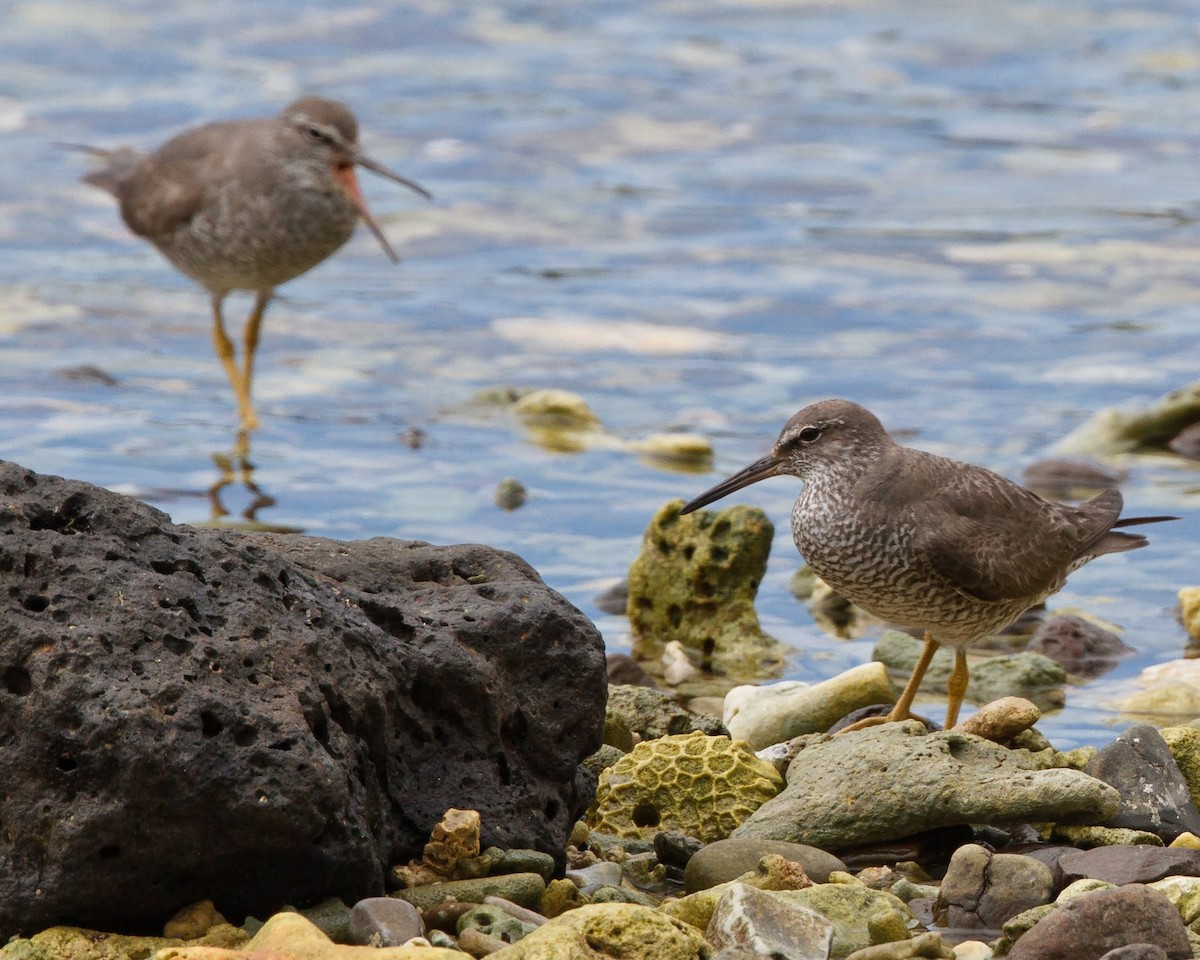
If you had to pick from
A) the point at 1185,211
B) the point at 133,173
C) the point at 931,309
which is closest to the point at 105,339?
the point at 133,173

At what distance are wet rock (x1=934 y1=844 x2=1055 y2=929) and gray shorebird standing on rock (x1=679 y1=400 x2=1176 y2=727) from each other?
146cm

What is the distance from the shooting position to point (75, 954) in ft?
13.4

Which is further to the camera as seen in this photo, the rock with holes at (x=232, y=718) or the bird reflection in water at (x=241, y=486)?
the bird reflection in water at (x=241, y=486)

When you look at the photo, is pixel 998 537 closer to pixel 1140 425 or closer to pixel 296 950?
pixel 296 950

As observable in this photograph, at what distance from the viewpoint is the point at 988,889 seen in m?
4.88

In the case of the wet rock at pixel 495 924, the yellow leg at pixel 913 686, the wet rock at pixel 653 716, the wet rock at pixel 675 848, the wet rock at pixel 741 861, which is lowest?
the yellow leg at pixel 913 686

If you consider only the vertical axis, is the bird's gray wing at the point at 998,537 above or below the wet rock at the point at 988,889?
above

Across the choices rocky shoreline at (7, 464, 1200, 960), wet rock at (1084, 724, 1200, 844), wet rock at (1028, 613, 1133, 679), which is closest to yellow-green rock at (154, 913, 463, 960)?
rocky shoreline at (7, 464, 1200, 960)

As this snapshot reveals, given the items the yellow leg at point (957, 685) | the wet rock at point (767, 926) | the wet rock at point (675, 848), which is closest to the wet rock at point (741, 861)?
the wet rock at point (675, 848)

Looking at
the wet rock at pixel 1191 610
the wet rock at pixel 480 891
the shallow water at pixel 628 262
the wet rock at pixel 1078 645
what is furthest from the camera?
the shallow water at pixel 628 262

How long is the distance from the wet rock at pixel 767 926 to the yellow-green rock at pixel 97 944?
113 cm

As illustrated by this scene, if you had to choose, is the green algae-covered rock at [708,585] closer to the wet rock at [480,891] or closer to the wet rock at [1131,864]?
the wet rock at [1131,864]

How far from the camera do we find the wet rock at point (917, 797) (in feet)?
17.2

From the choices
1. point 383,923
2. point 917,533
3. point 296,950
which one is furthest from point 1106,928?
point 917,533
